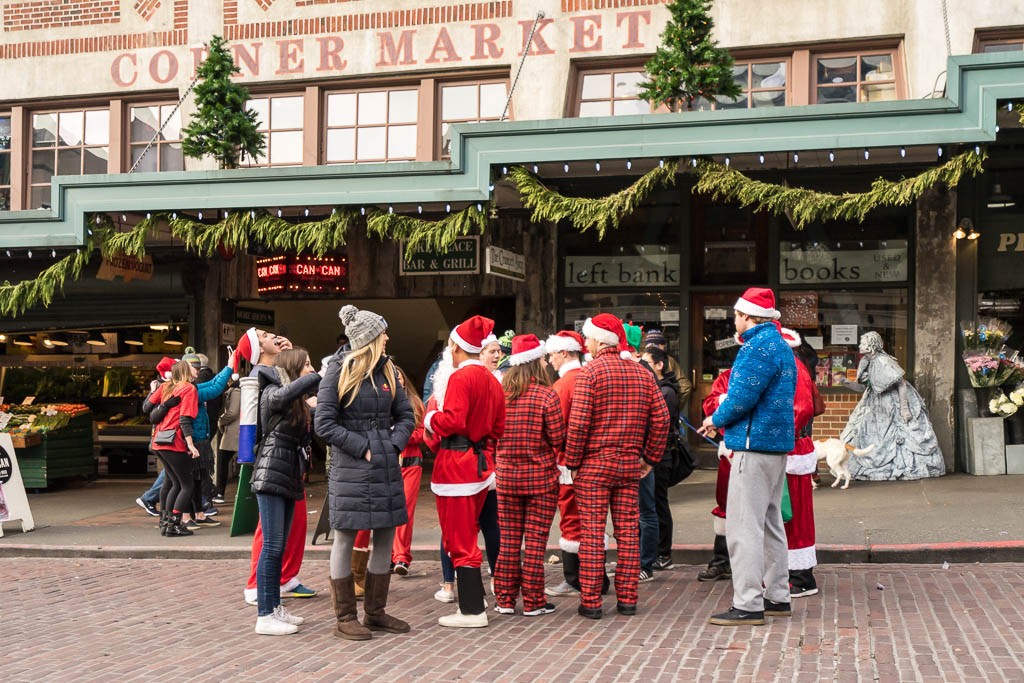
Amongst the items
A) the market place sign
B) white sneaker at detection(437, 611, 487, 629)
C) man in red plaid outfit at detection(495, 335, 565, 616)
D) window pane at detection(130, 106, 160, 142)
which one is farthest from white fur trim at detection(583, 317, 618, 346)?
window pane at detection(130, 106, 160, 142)

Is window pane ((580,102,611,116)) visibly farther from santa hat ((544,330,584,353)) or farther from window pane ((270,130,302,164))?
santa hat ((544,330,584,353))

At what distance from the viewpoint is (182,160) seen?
15742mm

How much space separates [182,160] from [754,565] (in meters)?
11.9

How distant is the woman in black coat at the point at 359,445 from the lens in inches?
248

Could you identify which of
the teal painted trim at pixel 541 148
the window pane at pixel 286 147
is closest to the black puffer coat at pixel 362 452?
the teal painted trim at pixel 541 148

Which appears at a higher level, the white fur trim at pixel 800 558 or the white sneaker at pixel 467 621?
the white fur trim at pixel 800 558

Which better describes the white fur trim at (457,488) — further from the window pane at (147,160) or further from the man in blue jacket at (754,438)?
the window pane at (147,160)

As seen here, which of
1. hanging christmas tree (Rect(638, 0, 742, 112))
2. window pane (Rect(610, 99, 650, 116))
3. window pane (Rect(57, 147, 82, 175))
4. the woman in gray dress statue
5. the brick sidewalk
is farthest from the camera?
window pane (Rect(57, 147, 82, 175))

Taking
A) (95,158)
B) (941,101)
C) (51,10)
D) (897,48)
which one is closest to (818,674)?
(941,101)

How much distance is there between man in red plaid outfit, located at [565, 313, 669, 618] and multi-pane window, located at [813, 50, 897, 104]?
8.01 metres

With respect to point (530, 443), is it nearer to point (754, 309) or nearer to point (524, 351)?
point (524, 351)

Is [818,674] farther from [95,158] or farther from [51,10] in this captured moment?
[51,10]

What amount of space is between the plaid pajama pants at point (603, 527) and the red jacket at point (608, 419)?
0.26 feet

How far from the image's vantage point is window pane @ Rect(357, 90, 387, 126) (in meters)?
15.1
